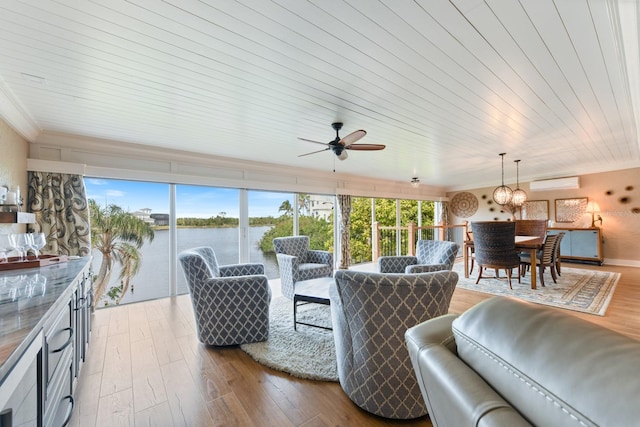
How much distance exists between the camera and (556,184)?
686cm

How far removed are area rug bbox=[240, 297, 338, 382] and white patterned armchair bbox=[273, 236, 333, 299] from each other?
0.69 meters

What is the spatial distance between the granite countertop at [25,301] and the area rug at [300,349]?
1.49m

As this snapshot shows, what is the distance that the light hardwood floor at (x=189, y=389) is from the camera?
1.66 meters

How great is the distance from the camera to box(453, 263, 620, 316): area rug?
3.59 m

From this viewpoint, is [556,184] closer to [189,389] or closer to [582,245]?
[582,245]

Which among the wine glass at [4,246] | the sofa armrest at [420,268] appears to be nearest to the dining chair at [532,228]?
the sofa armrest at [420,268]

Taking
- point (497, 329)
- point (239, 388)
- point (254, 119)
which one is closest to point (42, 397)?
point (239, 388)

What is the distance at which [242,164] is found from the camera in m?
4.84

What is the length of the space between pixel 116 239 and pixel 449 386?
465cm

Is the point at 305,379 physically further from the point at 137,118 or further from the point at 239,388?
the point at 137,118

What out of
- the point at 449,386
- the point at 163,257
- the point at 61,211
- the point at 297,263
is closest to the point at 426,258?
the point at 297,263

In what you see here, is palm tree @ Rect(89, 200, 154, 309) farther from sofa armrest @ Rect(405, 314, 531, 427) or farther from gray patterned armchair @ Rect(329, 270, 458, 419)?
sofa armrest @ Rect(405, 314, 531, 427)

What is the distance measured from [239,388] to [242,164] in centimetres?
368

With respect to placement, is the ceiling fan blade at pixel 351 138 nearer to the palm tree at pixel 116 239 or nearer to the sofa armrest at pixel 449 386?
the sofa armrest at pixel 449 386
